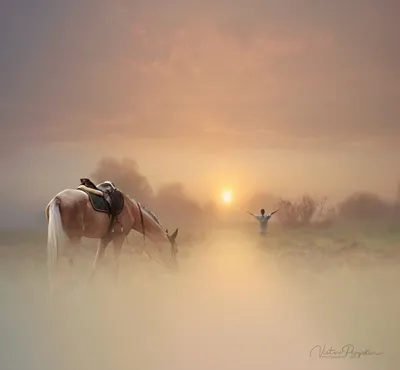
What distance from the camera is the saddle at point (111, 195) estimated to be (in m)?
1.89

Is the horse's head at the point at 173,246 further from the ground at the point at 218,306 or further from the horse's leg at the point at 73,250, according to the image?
the horse's leg at the point at 73,250

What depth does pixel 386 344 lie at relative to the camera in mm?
1881

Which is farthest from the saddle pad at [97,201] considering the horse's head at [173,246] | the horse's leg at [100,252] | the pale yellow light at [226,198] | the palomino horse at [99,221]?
the pale yellow light at [226,198]

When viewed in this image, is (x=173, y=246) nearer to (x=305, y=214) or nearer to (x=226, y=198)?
(x=226, y=198)

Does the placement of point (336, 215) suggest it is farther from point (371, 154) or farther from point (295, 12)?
point (295, 12)

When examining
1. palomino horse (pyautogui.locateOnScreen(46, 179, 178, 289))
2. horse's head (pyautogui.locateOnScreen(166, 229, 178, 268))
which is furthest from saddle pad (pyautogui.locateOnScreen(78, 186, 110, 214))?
horse's head (pyautogui.locateOnScreen(166, 229, 178, 268))

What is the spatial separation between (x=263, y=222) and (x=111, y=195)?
0.54 m

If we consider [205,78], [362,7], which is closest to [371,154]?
[362,7]

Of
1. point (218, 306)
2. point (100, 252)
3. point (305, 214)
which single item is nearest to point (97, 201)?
point (100, 252)

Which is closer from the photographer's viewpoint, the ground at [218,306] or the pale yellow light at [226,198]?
the ground at [218,306]

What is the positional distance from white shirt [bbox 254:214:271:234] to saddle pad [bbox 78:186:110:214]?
534mm
